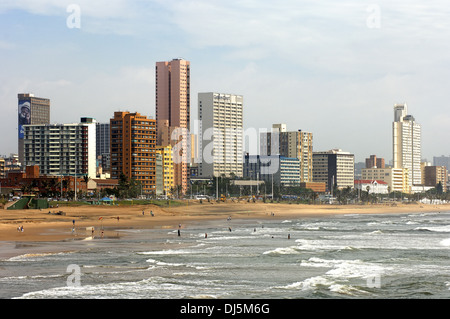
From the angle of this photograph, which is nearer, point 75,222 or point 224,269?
point 224,269

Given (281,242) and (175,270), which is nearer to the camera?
(175,270)

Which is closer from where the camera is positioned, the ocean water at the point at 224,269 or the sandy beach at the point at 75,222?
the ocean water at the point at 224,269

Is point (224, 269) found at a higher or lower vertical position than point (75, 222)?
higher

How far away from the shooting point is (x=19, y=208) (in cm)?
11900

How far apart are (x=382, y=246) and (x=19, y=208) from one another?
7580 centimetres

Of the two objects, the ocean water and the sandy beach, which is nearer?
the ocean water

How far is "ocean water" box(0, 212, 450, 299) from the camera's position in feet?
124

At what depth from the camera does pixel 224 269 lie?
4756 centimetres

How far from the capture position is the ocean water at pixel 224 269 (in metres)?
37.9

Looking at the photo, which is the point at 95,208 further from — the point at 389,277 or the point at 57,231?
the point at 389,277
